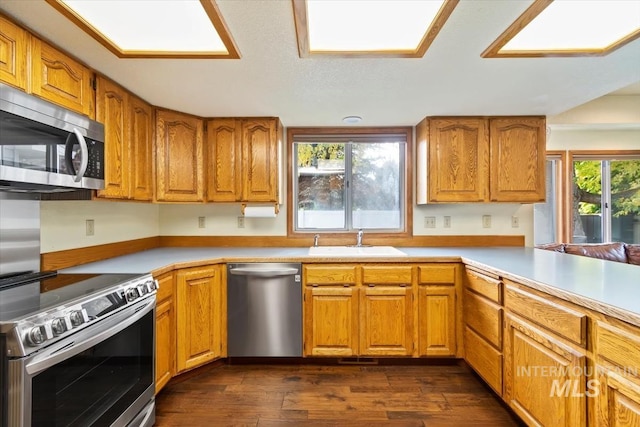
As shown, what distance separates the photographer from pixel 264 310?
2.44 meters

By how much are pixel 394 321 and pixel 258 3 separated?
7.19 feet

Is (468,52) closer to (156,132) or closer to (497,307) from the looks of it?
(497,307)

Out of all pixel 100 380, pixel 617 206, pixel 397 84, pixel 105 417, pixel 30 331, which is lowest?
pixel 105 417

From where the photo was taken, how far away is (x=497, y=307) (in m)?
1.91

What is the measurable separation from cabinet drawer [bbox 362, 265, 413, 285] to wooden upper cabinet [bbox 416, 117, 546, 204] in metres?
0.70

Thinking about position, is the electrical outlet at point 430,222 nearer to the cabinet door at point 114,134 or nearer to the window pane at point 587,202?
the window pane at point 587,202

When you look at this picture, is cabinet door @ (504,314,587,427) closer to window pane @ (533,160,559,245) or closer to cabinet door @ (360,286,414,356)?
cabinet door @ (360,286,414,356)

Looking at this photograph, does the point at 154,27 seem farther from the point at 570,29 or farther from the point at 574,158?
the point at 574,158

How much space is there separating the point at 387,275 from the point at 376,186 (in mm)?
1039

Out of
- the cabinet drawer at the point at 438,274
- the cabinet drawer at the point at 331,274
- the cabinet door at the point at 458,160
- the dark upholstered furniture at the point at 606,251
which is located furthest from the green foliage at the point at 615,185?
the cabinet drawer at the point at 331,274

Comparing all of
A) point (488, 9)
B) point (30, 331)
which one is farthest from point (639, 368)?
point (30, 331)

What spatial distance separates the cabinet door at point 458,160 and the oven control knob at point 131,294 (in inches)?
88.0

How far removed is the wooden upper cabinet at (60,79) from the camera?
1468mm

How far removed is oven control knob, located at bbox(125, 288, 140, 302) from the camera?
1.51m
